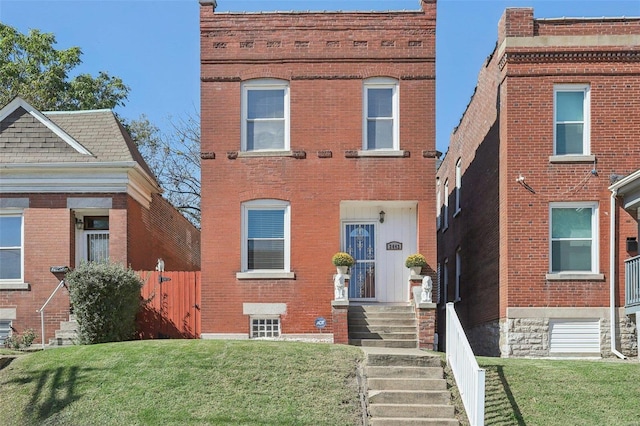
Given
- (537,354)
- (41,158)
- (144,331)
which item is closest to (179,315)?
(144,331)

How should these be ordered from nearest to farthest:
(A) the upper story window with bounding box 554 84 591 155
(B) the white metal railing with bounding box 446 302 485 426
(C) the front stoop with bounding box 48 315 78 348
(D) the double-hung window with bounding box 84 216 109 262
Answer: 1. (B) the white metal railing with bounding box 446 302 485 426
2. (C) the front stoop with bounding box 48 315 78 348
3. (A) the upper story window with bounding box 554 84 591 155
4. (D) the double-hung window with bounding box 84 216 109 262

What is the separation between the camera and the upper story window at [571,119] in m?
19.1

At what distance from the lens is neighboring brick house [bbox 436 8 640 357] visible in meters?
18.6

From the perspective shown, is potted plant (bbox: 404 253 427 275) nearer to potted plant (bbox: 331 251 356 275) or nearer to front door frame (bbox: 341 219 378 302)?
front door frame (bbox: 341 219 378 302)

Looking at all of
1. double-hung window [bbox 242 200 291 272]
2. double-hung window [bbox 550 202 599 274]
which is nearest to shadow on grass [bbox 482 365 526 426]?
double-hung window [bbox 550 202 599 274]

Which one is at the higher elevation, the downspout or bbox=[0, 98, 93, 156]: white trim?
bbox=[0, 98, 93, 156]: white trim

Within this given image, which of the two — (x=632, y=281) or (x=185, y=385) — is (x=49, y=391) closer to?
(x=185, y=385)

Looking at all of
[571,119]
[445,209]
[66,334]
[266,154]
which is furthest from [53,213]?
[445,209]

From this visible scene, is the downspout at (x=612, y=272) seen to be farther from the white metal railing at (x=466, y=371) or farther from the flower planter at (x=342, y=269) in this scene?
the flower planter at (x=342, y=269)

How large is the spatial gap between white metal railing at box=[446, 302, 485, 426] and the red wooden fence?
7.18 metres

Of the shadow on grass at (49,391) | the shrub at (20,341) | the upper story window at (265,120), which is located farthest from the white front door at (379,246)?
the shadow on grass at (49,391)

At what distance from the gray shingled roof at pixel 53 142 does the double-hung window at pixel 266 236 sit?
345cm

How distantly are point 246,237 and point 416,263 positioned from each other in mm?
3949

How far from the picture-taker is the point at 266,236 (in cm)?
1945
